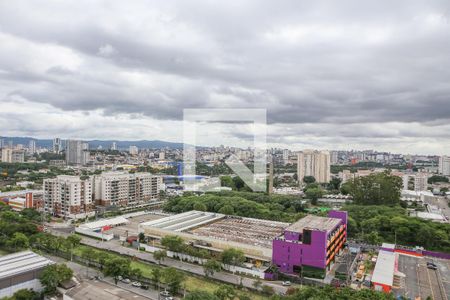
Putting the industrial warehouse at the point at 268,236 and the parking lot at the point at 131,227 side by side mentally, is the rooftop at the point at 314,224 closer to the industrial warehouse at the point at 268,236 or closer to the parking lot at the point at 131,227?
the industrial warehouse at the point at 268,236

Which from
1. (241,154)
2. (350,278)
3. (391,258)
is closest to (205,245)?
(350,278)

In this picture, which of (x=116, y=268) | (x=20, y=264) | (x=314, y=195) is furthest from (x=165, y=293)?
(x=314, y=195)

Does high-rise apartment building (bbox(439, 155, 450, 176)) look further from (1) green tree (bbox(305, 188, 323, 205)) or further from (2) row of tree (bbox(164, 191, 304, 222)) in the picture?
(2) row of tree (bbox(164, 191, 304, 222))

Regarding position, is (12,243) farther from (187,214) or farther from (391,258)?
(391,258)

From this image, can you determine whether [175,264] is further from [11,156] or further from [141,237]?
[11,156]

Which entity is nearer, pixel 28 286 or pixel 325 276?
pixel 28 286

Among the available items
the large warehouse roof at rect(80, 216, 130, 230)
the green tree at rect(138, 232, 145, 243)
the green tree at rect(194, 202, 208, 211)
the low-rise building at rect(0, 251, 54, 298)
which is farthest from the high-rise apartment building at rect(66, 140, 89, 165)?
the low-rise building at rect(0, 251, 54, 298)
